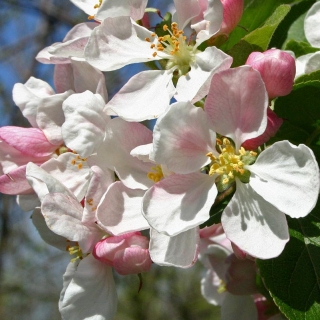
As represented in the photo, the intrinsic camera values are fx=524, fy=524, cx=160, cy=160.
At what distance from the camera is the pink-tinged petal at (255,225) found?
0.96 metres

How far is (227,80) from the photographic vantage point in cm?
99

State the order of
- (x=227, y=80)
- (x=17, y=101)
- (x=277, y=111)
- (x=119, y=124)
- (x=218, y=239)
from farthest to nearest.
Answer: (x=218, y=239), (x=17, y=101), (x=277, y=111), (x=119, y=124), (x=227, y=80)

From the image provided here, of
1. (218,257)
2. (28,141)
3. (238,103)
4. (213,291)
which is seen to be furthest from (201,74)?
(213,291)

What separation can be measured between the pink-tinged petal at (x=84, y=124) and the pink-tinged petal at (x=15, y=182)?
18cm

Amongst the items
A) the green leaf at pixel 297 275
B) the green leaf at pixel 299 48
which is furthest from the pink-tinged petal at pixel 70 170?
the green leaf at pixel 299 48

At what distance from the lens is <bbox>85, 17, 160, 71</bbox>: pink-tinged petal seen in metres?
1.17

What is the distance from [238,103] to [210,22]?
0.22m

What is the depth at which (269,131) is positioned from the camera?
106 centimetres

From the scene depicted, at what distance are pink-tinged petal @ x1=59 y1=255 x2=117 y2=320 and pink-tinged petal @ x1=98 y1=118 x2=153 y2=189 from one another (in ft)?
0.76

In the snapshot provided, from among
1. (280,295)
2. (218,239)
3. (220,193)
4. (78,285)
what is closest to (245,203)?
(220,193)

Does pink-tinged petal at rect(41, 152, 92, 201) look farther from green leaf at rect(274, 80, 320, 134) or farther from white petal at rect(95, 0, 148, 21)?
green leaf at rect(274, 80, 320, 134)

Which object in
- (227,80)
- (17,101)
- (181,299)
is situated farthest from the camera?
(181,299)

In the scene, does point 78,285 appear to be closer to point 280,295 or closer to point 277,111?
point 280,295

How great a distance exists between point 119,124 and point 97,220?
0.20 metres
